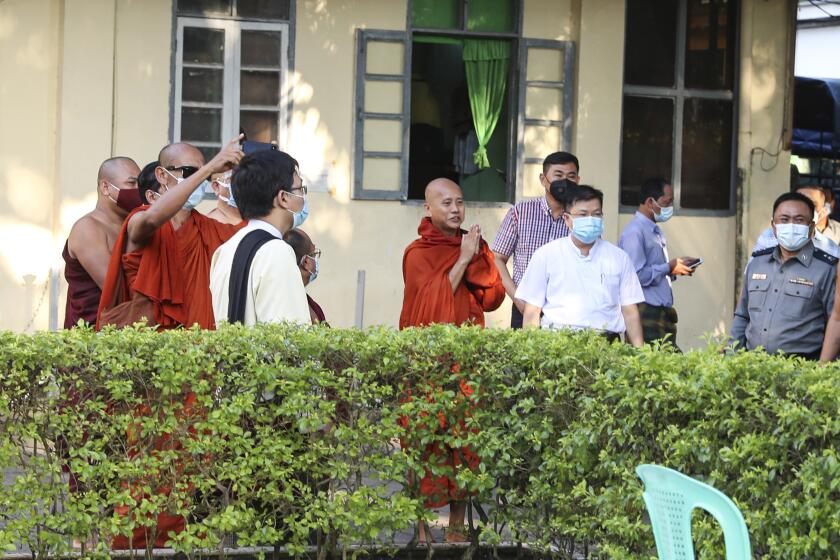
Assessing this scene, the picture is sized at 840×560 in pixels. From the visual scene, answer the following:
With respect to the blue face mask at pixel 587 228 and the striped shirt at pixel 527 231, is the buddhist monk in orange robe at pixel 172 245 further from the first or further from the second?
the striped shirt at pixel 527 231

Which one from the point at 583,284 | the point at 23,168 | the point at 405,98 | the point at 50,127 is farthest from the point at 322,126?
the point at 583,284

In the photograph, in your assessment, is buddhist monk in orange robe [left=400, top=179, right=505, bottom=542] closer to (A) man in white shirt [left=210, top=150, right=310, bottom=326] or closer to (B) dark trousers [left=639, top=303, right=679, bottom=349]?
(A) man in white shirt [left=210, top=150, right=310, bottom=326]

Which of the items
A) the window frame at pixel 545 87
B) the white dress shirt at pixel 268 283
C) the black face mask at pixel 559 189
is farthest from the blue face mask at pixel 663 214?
the white dress shirt at pixel 268 283

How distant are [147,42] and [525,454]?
260 inches

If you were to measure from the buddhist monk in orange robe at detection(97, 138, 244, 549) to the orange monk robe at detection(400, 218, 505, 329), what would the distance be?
109cm

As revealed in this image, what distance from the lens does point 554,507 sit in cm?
508

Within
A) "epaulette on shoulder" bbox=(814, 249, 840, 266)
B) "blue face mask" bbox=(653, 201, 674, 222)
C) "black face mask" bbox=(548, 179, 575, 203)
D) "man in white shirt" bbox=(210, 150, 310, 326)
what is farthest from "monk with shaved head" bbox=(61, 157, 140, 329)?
"blue face mask" bbox=(653, 201, 674, 222)

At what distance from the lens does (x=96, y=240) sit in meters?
6.67

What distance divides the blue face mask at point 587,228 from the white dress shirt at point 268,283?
2096 millimetres

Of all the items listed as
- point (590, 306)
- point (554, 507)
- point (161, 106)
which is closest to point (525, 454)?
point (554, 507)

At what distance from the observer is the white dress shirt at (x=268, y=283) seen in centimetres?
535

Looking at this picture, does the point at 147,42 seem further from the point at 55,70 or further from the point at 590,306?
the point at 590,306

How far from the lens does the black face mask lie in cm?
789

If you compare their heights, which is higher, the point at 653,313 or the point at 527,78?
the point at 527,78
